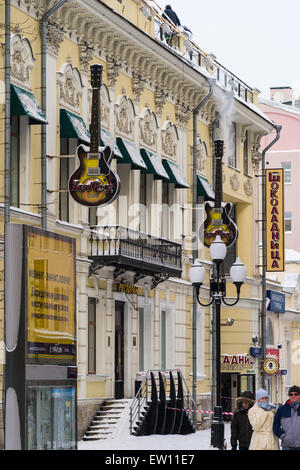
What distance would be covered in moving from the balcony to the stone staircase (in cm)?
340

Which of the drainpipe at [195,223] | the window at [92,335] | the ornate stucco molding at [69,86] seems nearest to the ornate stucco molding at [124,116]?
the ornate stucco molding at [69,86]

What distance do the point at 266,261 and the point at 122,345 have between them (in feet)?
47.0

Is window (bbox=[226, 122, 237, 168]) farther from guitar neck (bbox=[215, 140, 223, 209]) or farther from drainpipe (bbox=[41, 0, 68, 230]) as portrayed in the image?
drainpipe (bbox=[41, 0, 68, 230])

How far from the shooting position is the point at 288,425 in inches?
615

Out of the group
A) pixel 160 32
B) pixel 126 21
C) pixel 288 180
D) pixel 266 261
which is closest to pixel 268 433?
pixel 126 21

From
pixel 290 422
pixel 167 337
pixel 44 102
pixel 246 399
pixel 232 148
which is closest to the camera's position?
pixel 290 422

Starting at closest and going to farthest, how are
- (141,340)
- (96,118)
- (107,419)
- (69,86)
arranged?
(96,118) → (69,86) → (107,419) → (141,340)

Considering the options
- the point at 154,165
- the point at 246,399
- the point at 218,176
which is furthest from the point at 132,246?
the point at 246,399

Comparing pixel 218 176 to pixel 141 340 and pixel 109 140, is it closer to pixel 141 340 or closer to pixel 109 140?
pixel 109 140

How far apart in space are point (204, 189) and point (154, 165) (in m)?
4.77

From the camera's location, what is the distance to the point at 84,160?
95.5 feet

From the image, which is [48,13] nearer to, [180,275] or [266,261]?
[180,275]

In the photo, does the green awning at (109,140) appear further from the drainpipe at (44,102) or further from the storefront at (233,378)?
the storefront at (233,378)

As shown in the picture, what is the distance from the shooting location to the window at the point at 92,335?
32.7m
